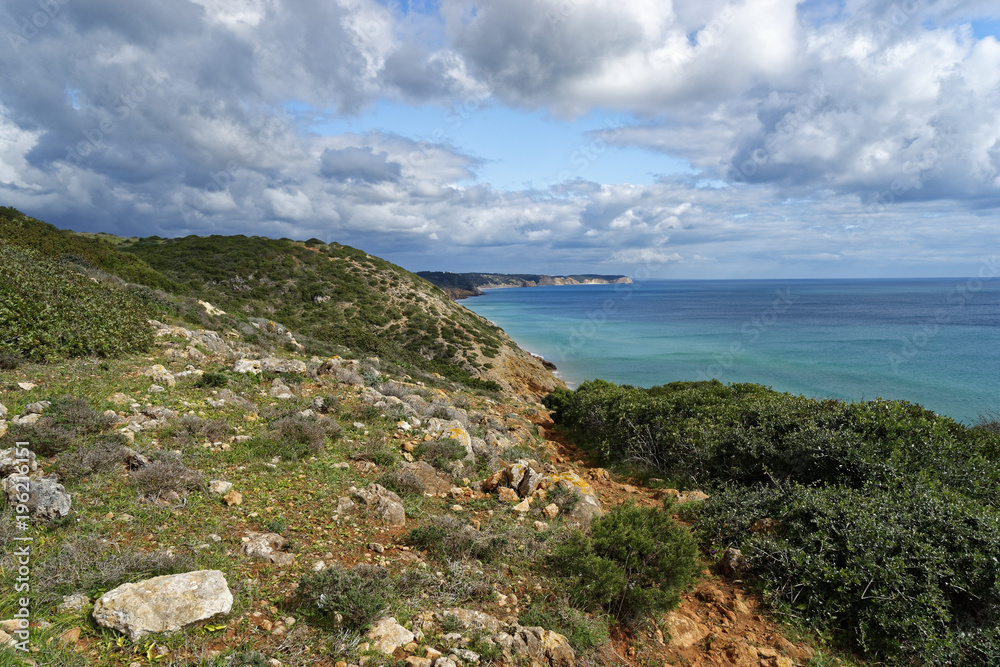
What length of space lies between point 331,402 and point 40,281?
25.7ft

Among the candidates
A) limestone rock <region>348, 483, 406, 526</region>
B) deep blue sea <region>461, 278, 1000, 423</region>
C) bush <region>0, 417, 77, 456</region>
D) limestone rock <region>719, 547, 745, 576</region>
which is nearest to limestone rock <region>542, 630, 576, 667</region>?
limestone rock <region>348, 483, 406, 526</region>

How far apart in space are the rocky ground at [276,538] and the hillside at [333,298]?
13900 mm

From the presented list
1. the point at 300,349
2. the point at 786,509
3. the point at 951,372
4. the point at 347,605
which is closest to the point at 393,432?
the point at 347,605

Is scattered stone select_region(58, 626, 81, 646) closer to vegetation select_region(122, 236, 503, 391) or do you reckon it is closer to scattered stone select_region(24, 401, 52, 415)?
scattered stone select_region(24, 401, 52, 415)

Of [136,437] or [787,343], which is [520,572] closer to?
[136,437]

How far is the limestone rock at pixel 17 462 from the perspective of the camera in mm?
4980

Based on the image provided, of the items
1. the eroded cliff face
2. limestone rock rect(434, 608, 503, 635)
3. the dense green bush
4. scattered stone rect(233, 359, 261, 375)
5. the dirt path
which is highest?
the dense green bush

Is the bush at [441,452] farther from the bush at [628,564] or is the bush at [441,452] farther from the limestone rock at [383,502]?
the bush at [628,564]

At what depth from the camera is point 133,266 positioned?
76.3 ft

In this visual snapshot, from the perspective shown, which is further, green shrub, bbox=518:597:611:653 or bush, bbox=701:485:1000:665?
bush, bbox=701:485:1000:665

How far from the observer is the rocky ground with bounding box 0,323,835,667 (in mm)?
3803

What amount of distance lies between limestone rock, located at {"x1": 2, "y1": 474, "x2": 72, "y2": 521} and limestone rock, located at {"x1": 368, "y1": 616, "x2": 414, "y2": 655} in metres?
3.68

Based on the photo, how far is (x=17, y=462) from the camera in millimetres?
4969

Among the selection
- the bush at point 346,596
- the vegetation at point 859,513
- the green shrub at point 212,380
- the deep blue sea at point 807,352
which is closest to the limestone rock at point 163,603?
the bush at point 346,596
